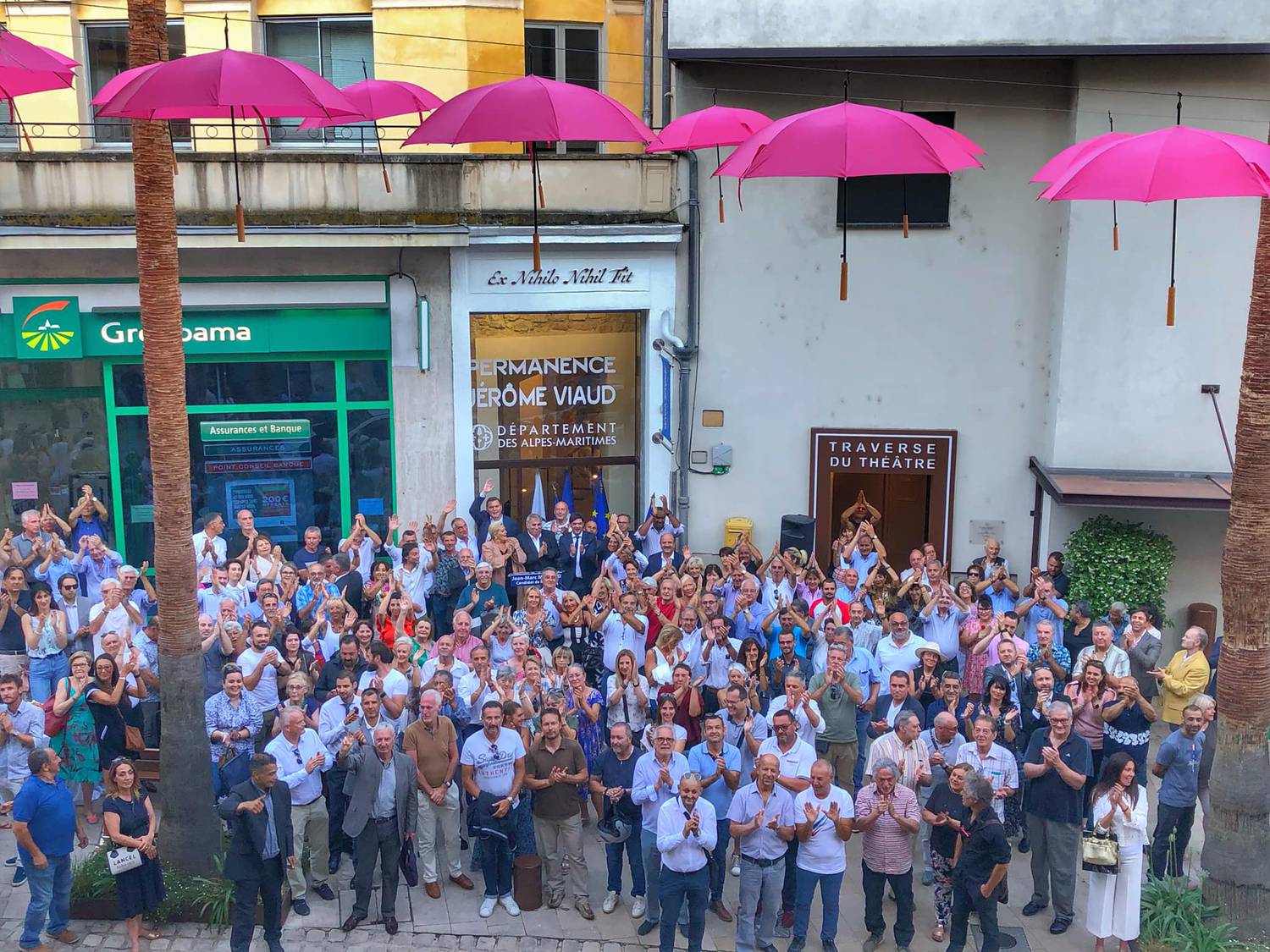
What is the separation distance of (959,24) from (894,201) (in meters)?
2.17

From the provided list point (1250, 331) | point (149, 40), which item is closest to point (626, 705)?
point (1250, 331)

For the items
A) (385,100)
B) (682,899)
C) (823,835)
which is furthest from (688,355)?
(682,899)

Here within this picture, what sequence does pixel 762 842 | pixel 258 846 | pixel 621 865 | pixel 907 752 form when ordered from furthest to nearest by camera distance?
1. pixel 621 865
2. pixel 907 752
3. pixel 762 842
4. pixel 258 846

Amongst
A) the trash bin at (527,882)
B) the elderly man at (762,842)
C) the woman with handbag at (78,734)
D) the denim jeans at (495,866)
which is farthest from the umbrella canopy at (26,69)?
the elderly man at (762,842)

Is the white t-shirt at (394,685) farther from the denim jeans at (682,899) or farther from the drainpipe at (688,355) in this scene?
the drainpipe at (688,355)

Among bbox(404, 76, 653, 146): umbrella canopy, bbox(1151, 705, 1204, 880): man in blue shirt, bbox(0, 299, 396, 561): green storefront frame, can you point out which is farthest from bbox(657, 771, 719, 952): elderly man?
bbox(0, 299, 396, 561): green storefront frame

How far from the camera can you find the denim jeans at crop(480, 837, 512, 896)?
9516mm

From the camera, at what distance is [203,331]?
50.0 feet

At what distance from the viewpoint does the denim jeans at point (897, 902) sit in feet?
29.5

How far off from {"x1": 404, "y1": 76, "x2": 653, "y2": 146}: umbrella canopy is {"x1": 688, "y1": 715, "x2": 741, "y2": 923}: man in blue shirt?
4.81m

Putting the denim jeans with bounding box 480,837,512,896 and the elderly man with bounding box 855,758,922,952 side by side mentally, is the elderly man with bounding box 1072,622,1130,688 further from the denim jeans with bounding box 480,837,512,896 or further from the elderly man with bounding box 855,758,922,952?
the denim jeans with bounding box 480,837,512,896

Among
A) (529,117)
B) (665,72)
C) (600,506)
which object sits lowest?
(600,506)

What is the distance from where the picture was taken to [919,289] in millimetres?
15383

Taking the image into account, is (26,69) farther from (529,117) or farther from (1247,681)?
(1247,681)
